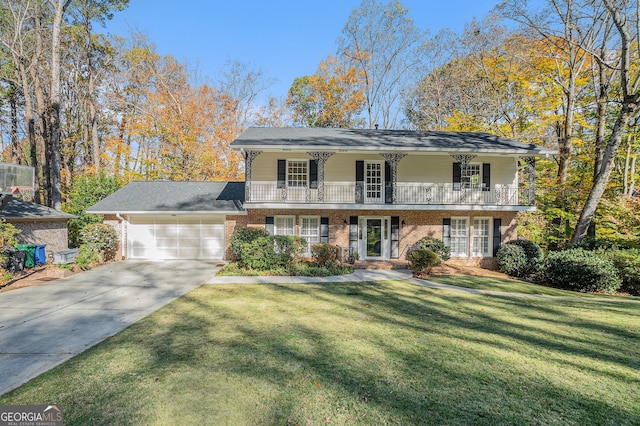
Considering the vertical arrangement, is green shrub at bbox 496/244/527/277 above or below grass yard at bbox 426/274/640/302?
above

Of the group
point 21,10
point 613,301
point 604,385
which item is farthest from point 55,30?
point 613,301

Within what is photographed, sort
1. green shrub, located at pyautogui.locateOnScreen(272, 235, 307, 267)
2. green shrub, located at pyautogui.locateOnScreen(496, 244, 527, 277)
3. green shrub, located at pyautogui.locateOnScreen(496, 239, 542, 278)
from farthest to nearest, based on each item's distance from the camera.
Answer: green shrub, located at pyautogui.locateOnScreen(496, 244, 527, 277)
green shrub, located at pyautogui.locateOnScreen(496, 239, 542, 278)
green shrub, located at pyautogui.locateOnScreen(272, 235, 307, 267)

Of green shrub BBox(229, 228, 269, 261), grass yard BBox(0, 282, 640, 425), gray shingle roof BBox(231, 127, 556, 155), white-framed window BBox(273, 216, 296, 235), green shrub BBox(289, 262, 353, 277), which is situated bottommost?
green shrub BBox(289, 262, 353, 277)

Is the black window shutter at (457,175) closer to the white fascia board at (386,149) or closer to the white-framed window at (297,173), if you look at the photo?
the white fascia board at (386,149)

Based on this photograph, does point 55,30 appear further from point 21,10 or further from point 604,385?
point 604,385

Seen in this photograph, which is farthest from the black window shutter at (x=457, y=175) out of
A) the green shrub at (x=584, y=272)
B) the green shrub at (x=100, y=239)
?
the green shrub at (x=100, y=239)

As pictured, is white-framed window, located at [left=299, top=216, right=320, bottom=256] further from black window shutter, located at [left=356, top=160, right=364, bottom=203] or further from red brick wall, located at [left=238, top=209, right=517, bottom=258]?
black window shutter, located at [left=356, top=160, right=364, bottom=203]

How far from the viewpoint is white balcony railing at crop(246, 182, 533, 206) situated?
14.2 metres

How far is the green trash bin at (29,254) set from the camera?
40.1ft

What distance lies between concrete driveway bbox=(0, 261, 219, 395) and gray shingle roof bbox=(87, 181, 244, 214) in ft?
11.2

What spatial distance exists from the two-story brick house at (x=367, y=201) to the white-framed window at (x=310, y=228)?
0.05m

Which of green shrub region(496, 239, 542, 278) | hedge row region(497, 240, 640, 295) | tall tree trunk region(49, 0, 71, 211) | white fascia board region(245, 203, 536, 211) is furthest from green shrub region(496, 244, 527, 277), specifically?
tall tree trunk region(49, 0, 71, 211)

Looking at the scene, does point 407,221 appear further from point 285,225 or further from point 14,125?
point 14,125

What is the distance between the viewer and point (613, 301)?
891cm
